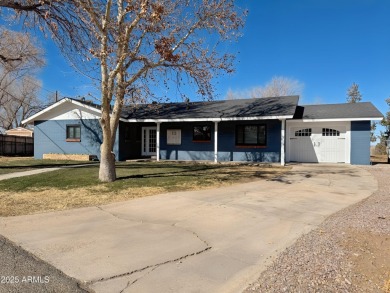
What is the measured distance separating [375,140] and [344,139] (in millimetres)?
23690

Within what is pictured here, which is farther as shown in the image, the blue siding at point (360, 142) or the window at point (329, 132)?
the window at point (329, 132)

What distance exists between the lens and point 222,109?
773 inches

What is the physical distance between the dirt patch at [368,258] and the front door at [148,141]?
18109 millimetres

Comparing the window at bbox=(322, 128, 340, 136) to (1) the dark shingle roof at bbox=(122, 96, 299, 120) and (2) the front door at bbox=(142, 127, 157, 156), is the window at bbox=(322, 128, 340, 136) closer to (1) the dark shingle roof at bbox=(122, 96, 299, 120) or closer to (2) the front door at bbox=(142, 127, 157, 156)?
(1) the dark shingle roof at bbox=(122, 96, 299, 120)

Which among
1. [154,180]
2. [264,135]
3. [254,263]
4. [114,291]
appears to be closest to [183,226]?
→ [254,263]

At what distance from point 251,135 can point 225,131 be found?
1.71 m

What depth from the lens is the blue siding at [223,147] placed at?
1800 cm

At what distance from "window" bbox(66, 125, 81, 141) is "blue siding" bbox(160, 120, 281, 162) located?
573 cm

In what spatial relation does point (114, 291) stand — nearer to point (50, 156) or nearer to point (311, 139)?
point (311, 139)

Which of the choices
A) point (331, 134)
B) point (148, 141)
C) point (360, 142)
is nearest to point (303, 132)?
point (331, 134)

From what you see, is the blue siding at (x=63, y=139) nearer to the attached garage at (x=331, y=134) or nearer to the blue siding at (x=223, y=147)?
the blue siding at (x=223, y=147)

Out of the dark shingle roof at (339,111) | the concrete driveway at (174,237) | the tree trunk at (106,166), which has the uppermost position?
the dark shingle roof at (339,111)

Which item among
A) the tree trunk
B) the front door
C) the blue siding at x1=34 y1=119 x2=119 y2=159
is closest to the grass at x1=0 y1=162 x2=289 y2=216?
the tree trunk

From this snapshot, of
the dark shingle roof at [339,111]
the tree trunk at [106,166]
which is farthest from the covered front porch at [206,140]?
the tree trunk at [106,166]
